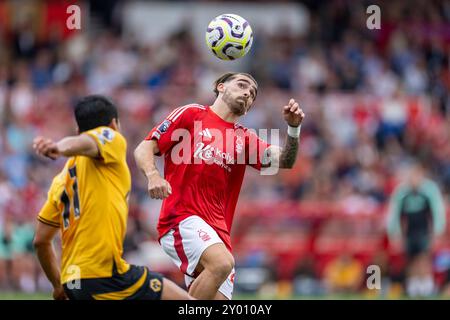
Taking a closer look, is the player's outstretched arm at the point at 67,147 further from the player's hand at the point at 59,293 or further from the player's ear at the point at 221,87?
the player's ear at the point at 221,87

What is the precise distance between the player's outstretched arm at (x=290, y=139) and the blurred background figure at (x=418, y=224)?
8.06 m

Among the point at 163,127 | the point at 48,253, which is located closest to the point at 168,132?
the point at 163,127

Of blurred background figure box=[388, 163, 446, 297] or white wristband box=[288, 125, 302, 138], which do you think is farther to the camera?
blurred background figure box=[388, 163, 446, 297]

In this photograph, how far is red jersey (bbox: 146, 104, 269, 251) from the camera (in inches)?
348

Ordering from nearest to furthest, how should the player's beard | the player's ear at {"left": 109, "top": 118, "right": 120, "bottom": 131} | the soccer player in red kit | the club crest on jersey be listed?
1. the club crest on jersey
2. the player's ear at {"left": 109, "top": 118, "right": 120, "bottom": 131}
3. the soccer player in red kit
4. the player's beard

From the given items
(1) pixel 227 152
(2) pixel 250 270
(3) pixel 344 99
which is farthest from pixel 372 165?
(1) pixel 227 152

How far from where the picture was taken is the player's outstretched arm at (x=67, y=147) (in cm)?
730

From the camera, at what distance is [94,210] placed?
789 cm

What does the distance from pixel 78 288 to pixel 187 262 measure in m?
1.21

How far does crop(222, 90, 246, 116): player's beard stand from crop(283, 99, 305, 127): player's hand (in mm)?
473

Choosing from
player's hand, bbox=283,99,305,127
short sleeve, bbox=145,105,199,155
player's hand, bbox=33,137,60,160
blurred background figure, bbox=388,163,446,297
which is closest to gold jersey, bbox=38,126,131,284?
player's hand, bbox=33,137,60,160

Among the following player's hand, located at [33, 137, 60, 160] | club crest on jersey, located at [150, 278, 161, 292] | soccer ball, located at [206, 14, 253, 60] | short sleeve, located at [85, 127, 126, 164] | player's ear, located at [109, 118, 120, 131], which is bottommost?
club crest on jersey, located at [150, 278, 161, 292]

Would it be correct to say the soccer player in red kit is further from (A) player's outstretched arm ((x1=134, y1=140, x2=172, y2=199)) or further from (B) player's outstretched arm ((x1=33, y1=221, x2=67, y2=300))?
(B) player's outstretched arm ((x1=33, y1=221, x2=67, y2=300))

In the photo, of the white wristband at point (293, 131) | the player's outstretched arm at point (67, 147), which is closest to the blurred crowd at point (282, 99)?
the white wristband at point (293, 131)
